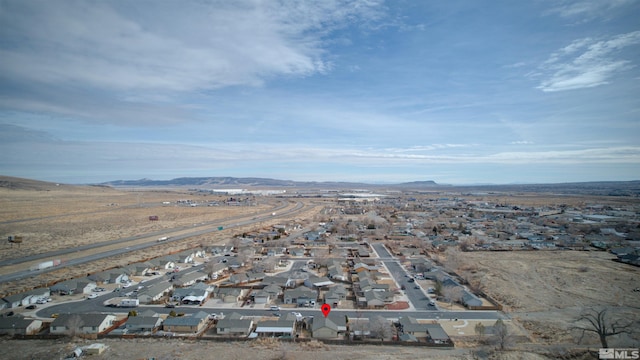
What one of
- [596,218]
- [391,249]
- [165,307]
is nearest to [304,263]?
[391,249]

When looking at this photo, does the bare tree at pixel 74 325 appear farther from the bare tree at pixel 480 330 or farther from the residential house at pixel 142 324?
the bare tree at pixel 480 330

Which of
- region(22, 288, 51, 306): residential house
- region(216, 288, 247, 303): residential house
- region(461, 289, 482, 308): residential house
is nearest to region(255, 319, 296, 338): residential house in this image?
region(216, 288, 247, 303): residential house

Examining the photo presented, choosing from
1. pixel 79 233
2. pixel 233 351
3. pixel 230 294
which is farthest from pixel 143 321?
pixel 79 233

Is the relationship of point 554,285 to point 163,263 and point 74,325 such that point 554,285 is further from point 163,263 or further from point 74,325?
point 163,263

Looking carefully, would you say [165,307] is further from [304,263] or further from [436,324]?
[436,324]

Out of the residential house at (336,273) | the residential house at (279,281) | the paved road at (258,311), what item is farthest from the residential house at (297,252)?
the paved road at (258,311)
